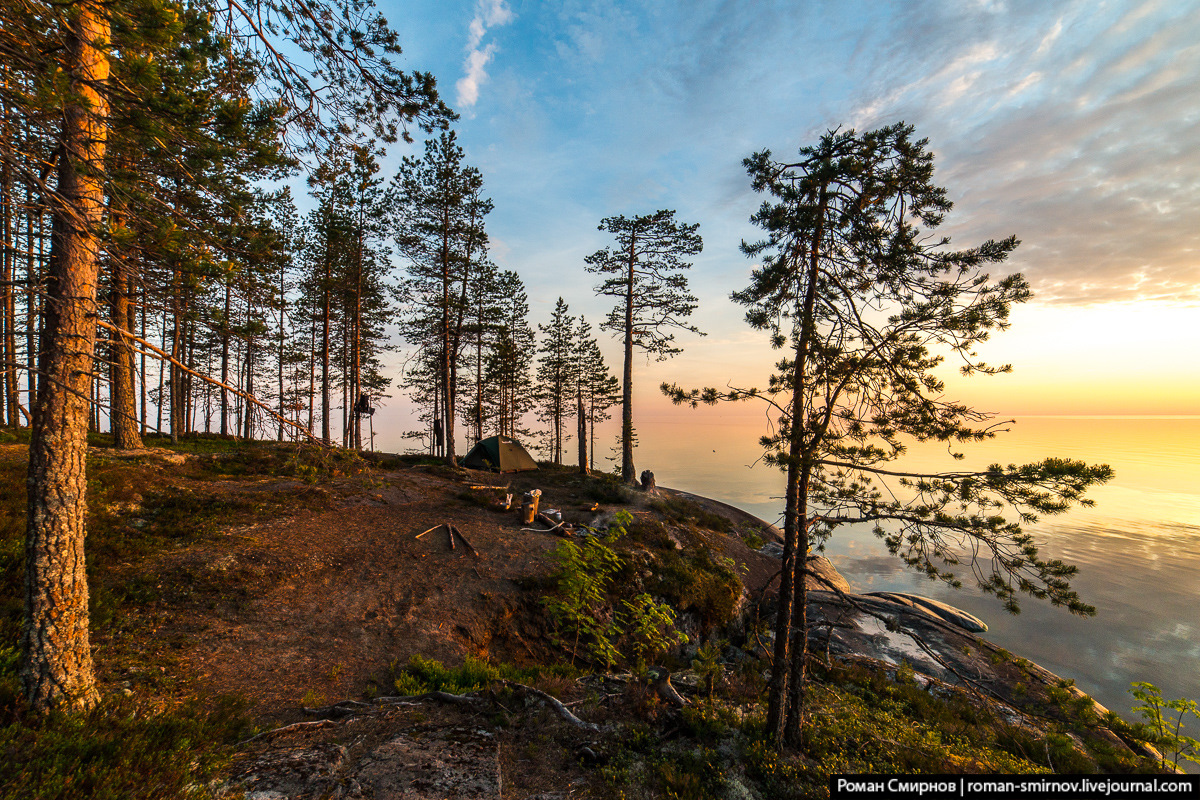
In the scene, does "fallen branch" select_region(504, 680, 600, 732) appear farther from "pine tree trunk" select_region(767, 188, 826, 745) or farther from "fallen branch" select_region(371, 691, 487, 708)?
"pine tree trunk" select_region(767, 188, 826, 745)

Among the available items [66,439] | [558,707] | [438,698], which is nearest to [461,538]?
[438,698]

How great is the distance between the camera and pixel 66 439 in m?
3.98

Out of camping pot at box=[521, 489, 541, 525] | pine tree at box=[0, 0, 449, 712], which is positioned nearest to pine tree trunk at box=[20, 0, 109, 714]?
pine tree at box=[0, 0, 449, 712]

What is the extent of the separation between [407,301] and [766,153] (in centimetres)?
1780

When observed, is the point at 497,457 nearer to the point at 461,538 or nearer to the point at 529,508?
the point at 529,508

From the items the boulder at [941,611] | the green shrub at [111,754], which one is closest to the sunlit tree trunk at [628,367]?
the boulder at [941,611]

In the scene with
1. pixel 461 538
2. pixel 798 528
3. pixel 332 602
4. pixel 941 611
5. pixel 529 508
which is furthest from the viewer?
pixel 941 611

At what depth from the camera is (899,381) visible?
5.08 m

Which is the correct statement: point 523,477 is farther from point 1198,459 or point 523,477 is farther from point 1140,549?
point 1198,459

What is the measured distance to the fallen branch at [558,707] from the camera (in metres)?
5.50

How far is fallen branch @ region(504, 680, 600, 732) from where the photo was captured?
18.0ft

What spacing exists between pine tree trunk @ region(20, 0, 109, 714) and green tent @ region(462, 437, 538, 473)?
16976mm

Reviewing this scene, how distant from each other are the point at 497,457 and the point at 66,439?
58.0ft

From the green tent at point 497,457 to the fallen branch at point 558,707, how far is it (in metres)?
15.3
